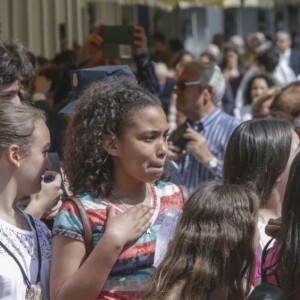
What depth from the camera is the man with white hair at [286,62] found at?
Answer: 14.7 metres

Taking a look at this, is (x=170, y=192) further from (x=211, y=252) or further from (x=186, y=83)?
(x=186, y=83)

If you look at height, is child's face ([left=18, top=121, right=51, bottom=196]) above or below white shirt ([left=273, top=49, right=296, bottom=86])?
above

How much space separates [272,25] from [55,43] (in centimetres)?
1662

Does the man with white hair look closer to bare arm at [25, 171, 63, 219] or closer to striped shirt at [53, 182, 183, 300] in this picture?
bare arm at [25, 171, 63, 219]

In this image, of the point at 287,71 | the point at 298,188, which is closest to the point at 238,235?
the point at 298,188

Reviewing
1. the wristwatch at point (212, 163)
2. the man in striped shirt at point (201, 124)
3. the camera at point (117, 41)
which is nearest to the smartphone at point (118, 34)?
the camera at point (117, 41)

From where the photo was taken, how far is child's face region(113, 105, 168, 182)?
365cm

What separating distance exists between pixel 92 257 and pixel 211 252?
472 mm

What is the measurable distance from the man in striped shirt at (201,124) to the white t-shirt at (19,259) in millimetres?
2610

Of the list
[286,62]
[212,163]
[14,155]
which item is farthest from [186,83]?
[286,62]

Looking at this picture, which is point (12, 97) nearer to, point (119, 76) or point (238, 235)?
point (119, 76)

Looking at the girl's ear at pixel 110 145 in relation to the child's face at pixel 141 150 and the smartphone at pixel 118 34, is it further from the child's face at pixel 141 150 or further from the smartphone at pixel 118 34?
the smartphone at pixel 118 34

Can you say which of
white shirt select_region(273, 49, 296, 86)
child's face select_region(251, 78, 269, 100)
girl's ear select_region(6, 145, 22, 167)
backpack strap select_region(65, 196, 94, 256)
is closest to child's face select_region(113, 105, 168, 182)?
backpack strap select_region(65, 196, 94, 256)

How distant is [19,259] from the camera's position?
3.54m
